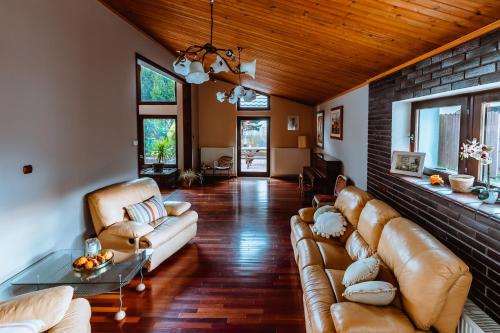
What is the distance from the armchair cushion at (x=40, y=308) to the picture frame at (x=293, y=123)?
922cm

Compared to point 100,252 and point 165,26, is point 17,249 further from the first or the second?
point 165,26

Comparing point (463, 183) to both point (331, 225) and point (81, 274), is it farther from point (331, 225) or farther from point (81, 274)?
point (81, 274)

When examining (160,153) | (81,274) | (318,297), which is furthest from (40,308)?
(160,153)

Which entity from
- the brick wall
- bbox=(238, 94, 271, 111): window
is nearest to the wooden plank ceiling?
the brick wall

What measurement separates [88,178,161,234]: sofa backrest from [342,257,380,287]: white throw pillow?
2.66 metres

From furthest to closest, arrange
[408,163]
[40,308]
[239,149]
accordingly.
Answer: [239,149], [408,163], [40,308]

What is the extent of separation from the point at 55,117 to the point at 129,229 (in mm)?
1356

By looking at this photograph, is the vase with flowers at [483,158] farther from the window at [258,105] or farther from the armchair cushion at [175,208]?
the window at [258,105]

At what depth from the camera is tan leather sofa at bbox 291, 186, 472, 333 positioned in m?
1.88

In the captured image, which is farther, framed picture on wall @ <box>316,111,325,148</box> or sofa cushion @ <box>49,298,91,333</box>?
framed picture on wall @ <box>316,111,325,148</box>

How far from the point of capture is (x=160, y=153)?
351 inches

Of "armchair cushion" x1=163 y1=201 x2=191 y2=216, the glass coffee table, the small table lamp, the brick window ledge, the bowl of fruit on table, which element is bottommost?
the glass coffee table

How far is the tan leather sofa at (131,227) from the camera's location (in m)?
3.65

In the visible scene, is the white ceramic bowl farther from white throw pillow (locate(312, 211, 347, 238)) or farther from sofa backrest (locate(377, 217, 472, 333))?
white throw pillow (locate(312, 211, 347, 238))
